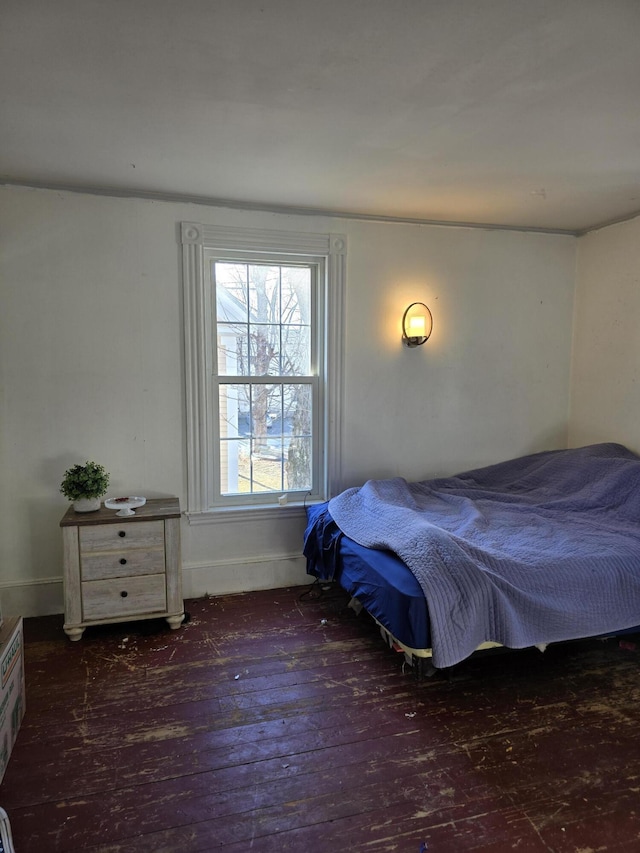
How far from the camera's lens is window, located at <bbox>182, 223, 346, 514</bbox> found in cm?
322

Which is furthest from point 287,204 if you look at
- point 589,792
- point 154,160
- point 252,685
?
point 589,792

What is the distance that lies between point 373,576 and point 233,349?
172cm

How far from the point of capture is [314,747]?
6.48ft

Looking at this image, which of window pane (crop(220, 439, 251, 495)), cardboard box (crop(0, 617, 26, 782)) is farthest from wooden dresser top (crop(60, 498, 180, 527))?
cardboard box (crop(0, 617, 26, 782))

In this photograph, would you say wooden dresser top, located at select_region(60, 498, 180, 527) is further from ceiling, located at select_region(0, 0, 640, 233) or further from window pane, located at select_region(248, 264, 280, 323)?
ceiling, located at select_region(0, 0, 640, 233)

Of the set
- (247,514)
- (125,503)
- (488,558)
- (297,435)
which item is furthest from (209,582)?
(488,558)

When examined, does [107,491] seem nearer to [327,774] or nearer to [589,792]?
[327,774]

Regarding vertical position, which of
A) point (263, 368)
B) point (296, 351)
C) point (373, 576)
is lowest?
point (373, 576)

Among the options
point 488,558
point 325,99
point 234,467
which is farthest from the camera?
point 234,467

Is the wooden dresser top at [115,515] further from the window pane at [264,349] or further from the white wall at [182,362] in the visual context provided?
the window pane at [264,349]

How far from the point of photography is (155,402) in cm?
315

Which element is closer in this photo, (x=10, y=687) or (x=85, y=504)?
(x=10, y=687)

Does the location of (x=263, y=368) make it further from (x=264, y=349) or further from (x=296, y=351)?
(x=296, y=351)

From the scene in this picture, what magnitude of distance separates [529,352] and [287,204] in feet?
6.54
